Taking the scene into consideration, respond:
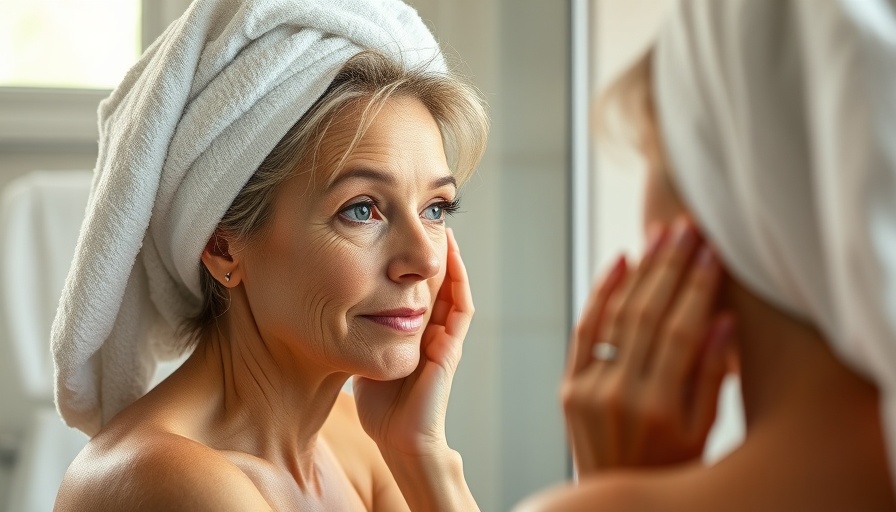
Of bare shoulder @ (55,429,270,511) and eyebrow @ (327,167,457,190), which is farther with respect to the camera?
eyebrow @ (327,167,457,190)

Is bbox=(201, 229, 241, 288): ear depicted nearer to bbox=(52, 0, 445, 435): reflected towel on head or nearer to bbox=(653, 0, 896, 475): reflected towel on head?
bbox=(52, 0, 445, 435): reflected towel on head

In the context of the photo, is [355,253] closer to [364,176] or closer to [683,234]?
[364,176]

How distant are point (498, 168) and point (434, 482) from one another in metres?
1.26

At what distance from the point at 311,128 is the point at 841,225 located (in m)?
0.72

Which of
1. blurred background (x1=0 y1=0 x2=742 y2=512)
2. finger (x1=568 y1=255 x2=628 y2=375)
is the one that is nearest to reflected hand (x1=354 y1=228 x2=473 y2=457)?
finger (x1=568 y1=255 x2=628 y2=375)

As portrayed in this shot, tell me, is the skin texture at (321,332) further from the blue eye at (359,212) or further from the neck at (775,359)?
the neck at (775,359)

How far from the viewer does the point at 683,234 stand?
587 millimetres

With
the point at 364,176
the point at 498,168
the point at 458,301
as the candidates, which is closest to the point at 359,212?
the point at 364,176

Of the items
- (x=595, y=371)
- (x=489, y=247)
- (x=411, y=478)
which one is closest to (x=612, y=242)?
(x=489, y=247)

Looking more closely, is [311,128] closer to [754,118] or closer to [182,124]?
[182,124]

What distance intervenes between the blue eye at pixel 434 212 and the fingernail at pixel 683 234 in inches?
25.4

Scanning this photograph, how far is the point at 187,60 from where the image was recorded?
1.07 m

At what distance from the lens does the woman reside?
1.63ft

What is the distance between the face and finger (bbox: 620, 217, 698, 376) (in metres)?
0.54
